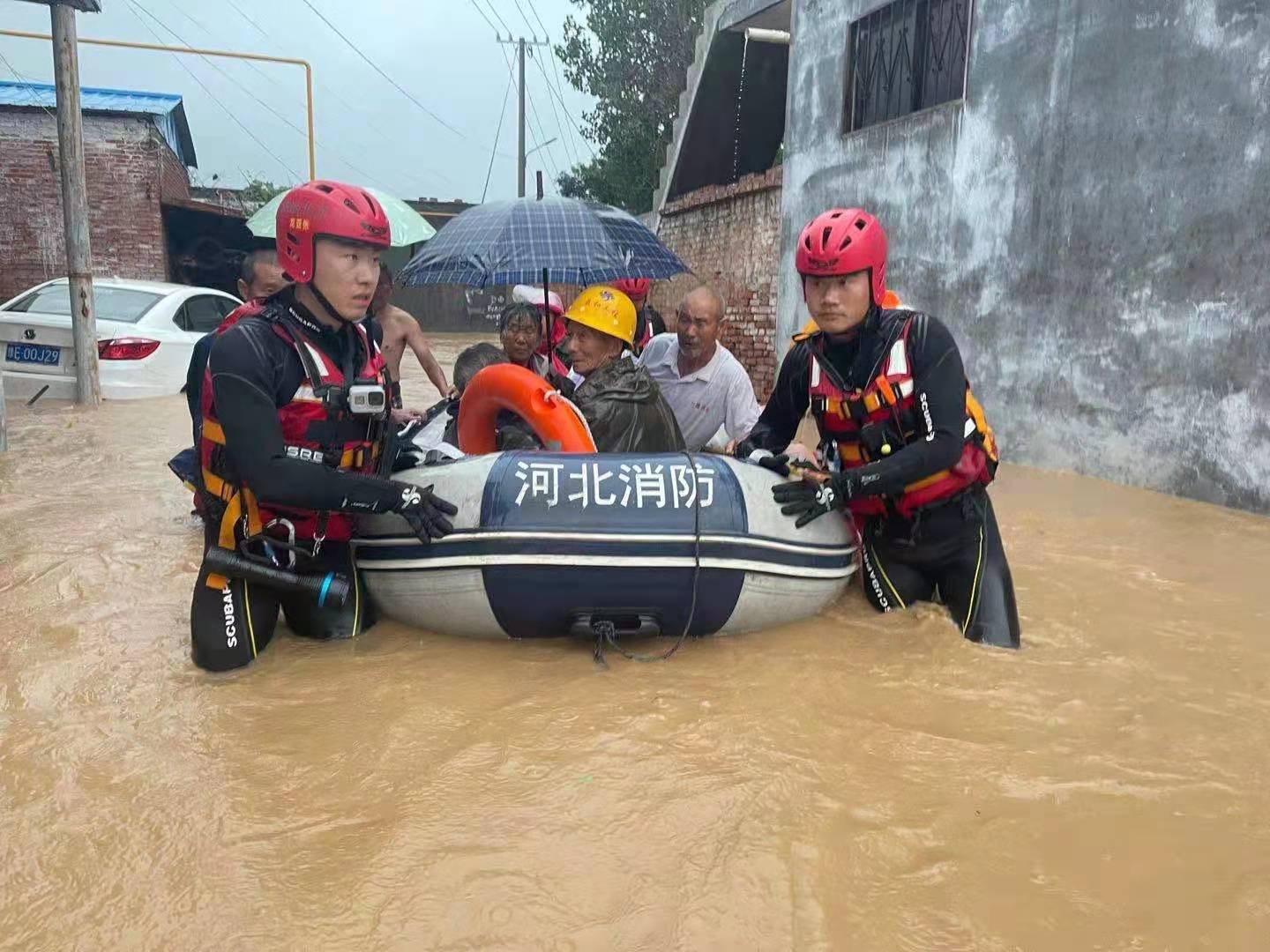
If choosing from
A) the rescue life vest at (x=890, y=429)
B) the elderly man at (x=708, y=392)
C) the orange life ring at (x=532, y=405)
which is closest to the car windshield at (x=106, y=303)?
the elderly man at (x=708, y=392)

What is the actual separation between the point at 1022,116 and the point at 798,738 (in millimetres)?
6019

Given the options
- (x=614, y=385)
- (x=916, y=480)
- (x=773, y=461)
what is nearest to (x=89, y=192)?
(x=614, y=385)

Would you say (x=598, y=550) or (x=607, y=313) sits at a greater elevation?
(x=607, y=313)

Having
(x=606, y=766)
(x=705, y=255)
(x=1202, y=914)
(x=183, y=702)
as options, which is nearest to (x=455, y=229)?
(x=183, y=702)

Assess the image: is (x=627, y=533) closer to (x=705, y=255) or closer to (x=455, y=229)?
(x=455, y=229)

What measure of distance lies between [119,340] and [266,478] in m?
7.49

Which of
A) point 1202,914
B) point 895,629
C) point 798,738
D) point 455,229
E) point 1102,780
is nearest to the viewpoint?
point 1202,914

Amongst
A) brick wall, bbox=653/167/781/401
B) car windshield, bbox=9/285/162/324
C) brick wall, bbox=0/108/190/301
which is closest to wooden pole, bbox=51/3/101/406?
car windshield, bbox=9/285/162/324

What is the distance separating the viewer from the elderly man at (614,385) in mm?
3893

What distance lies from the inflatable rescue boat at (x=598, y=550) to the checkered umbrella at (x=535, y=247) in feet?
4.92

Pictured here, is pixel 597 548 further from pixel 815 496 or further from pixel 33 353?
pixel 33 353

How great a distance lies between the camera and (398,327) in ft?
20.0

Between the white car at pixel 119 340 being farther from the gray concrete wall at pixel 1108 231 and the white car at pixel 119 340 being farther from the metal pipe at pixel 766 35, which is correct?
the metal pipe at pixel 766 35

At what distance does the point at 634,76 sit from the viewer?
24047 millimetres
